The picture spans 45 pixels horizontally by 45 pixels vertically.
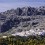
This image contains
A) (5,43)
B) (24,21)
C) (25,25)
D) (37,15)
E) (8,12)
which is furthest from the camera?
(8,12)

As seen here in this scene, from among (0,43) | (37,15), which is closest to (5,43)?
(0,43)

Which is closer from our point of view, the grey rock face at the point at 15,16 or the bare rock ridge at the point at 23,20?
the bare rock ridge at the point at 23,20

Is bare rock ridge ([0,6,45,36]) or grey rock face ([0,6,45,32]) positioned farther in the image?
grey rock face ([0,6,45,32])

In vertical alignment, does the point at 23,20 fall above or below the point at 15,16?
below

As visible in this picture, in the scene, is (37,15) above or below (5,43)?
below

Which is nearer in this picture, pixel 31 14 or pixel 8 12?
pixel 31 14

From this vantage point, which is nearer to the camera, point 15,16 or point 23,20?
point 23,20

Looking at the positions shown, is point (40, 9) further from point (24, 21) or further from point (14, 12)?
point (24, 21)

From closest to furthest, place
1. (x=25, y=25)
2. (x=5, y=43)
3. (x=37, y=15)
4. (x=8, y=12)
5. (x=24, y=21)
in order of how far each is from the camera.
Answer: (x=5, y=43)
(x=25, y=25)
(x=24, y=21)
(x=37, y=15)
(x=8, y=12)
